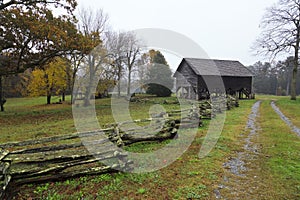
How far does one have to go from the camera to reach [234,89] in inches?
1072

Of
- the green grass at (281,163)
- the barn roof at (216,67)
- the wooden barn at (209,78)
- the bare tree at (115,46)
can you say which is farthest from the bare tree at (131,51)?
the green grass at (281,163)

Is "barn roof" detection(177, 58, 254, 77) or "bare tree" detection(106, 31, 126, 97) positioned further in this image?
"barn roof" detection(177, 58, 254, 77)

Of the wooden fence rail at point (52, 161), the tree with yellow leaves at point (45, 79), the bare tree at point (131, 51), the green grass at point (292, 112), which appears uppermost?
the bare tree at point (131, 51)

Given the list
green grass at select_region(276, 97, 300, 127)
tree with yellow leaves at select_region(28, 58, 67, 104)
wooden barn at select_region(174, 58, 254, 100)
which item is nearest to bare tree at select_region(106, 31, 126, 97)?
tree with yellow leaves at select_region(28, 58, 67, 104)

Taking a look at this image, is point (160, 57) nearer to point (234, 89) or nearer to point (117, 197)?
point (234, 89)

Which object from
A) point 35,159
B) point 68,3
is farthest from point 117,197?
point 68,3

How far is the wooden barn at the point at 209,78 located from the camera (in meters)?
24.8

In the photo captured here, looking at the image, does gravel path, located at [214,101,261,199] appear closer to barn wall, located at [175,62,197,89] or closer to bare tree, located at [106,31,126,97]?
bare tree, located at [106,31,126,97]

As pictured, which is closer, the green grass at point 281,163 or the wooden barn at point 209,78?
the green grass at point 281,163

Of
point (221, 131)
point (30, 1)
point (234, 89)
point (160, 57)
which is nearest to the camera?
point (221, 131)

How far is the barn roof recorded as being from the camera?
25.1 meters

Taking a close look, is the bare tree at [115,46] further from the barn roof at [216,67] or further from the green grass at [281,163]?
the green grass at [281,163]

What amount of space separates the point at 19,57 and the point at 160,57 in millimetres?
24375

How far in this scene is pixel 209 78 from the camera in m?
25.2
